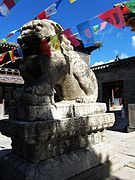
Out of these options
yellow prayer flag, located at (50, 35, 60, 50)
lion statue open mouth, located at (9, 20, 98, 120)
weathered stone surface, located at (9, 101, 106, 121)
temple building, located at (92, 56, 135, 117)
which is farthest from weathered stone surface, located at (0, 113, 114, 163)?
temple building, located at (92, 56, 135, 117)

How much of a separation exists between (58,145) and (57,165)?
0.27 metres

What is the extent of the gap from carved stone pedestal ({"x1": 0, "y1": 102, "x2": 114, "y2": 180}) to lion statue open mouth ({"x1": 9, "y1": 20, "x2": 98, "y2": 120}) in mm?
306

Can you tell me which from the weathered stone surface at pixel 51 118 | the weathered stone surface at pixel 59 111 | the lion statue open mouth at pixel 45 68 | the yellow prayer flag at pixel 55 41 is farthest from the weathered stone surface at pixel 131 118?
the yellow prayer flag at pixel 55 41

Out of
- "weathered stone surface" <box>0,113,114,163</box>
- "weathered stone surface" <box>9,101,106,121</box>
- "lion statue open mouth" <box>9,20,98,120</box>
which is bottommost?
"weathered stone surface" <box>0,113,114,163</box>

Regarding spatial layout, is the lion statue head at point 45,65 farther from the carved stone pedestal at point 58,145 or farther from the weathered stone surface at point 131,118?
the weathered stone surface at point 131,118

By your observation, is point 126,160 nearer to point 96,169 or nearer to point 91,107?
point 96,169

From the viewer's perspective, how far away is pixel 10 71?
15.3 m

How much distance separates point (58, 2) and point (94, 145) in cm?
273

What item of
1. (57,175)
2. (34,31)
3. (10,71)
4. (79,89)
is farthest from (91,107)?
(10,71)

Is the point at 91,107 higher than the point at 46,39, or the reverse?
the point at 46,39

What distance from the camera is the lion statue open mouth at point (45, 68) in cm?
251

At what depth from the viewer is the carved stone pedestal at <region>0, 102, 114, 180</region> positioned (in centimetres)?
225

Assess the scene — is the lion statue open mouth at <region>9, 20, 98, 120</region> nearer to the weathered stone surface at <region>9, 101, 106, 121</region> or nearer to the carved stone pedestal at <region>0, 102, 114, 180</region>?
the weathered stone surface at <region>9, 101, 106, 121</region>

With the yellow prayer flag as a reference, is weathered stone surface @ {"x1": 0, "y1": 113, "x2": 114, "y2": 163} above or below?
below
